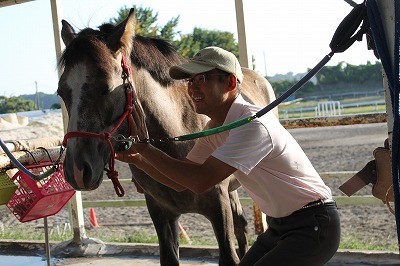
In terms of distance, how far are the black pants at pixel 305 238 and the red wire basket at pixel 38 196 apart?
6.97 ft

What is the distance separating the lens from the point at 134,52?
3.62 meters

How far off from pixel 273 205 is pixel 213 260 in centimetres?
295

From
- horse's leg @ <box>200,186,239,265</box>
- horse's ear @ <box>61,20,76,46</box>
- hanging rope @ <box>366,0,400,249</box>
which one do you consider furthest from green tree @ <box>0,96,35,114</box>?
hanging rope @ <box>366,0,400,249</box>

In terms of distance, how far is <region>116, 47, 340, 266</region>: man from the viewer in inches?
99.7

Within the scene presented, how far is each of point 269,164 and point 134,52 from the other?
1.36 metres

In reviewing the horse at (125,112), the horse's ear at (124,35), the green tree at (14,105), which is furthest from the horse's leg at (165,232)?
the green tree at (14,105)

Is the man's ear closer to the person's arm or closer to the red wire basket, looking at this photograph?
the person's arm

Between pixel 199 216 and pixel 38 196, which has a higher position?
pixel 38 196

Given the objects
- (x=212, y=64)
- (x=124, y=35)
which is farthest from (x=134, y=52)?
(x=212, y=64)

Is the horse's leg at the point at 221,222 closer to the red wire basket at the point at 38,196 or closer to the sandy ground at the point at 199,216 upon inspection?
the red wire basket at the point at 38,196

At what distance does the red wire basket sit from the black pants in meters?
2.13

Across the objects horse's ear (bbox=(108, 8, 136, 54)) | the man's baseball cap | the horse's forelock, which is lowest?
the man's baseball cap

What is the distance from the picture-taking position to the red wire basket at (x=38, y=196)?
4.31 m

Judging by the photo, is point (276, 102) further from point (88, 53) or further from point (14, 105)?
point (14, 105)
